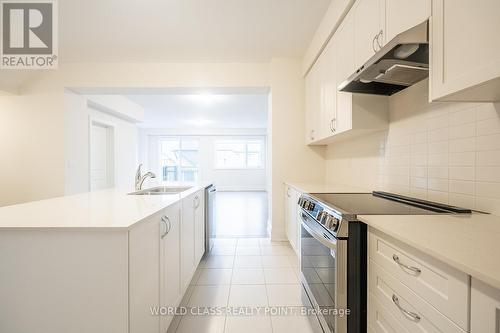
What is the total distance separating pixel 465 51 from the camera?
2.83 ft

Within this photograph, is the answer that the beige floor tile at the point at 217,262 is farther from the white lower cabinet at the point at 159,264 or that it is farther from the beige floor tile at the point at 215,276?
the white lower cabinet at the point at 159,264

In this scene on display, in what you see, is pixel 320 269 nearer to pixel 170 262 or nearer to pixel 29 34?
pixel 170 262

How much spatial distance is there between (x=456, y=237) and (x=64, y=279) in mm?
1537

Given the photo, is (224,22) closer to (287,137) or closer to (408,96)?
(287,137)

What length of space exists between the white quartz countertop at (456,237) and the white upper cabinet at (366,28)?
3.61 feet

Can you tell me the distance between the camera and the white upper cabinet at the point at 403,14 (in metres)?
1.09

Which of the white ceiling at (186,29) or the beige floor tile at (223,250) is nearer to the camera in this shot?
the white ceiling at (186,29)

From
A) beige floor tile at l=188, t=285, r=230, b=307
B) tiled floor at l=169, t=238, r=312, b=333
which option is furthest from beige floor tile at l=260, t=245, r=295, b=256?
beige floor tile at l=188, t=285, r=230, b=307

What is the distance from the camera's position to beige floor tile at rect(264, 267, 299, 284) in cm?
225

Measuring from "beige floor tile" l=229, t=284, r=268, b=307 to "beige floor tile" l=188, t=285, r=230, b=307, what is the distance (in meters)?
0.06

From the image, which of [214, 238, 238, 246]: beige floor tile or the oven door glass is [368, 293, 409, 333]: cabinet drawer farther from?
[214, 238, 238, 246]: beige floor tile

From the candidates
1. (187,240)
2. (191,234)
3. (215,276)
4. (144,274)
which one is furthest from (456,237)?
(215,276)

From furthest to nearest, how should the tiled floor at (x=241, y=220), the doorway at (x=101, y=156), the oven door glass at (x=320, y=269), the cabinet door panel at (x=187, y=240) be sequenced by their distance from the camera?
the doorway at (x=101, y=156)
the tiled floor at (x=241, y=220)
the cabinet door panel at (x=187, y=240)
the oven door glass at (x=320, y=269)

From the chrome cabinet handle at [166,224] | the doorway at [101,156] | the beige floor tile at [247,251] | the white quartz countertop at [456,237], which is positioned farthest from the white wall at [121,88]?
the white quartz countertop at [456,237]
